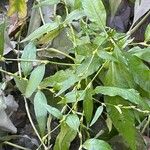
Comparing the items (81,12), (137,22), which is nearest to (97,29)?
(81,12)

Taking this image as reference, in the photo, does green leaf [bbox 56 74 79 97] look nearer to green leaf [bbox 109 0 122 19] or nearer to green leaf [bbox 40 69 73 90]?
green leaf [bbox 40 69 73 90]

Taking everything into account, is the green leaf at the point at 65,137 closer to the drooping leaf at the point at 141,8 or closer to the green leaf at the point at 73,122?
the green leaf at the point at 73,122

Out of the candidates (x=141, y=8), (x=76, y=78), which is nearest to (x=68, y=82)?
(x=76, y=78)

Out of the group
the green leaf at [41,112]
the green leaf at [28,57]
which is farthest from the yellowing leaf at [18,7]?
the green leaf at [41,112]

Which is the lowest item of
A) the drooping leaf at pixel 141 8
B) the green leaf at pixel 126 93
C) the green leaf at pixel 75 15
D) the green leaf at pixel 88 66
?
the green leaf at pixel 126 93

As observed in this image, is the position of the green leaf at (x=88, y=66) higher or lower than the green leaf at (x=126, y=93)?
higher

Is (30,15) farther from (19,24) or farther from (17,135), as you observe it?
(17,135)

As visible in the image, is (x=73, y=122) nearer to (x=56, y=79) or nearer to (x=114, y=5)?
(x=56, y=79)
